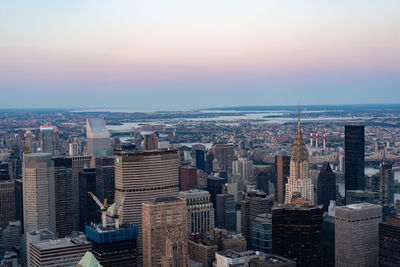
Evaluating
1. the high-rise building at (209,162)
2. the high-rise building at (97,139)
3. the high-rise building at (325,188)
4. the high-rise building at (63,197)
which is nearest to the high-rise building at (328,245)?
the high-rise building at (325,188)

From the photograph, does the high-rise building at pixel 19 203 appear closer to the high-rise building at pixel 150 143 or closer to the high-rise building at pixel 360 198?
the high-rise building at pixel 150 143

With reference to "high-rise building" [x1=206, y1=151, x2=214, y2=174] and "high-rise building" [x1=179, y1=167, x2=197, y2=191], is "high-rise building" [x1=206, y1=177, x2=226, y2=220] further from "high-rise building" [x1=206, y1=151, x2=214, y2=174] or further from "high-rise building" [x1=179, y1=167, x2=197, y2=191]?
"high-rise building" [x1=206, y1=151, x2=214, y2=174]

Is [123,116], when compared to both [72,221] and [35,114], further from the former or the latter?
[72,221]

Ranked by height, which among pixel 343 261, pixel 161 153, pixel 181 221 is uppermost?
pixel 161 153

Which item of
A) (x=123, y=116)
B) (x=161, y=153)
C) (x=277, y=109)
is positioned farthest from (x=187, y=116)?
(x=161, y=153)

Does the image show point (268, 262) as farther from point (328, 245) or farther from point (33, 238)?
point (33, 238)

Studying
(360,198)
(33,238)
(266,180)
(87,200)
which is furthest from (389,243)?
(266,180)
